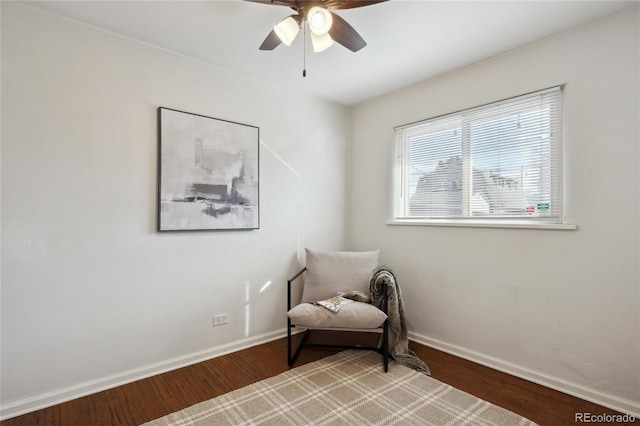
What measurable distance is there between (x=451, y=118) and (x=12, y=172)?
3330 mm

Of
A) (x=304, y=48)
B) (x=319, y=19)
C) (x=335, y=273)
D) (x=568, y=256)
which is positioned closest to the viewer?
(x=319, y=19)

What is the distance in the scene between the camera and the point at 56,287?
211cm

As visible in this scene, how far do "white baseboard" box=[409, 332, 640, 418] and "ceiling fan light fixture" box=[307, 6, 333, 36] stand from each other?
272 cm

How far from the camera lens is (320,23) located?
167 centimetres

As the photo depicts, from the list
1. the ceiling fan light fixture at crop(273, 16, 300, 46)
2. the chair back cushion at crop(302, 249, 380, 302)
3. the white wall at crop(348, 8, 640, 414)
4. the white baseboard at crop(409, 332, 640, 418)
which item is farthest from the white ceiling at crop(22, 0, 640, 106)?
the white baseboard at crop(409, 332, 640, 418)

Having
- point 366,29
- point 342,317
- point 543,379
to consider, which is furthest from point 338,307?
point 366,29

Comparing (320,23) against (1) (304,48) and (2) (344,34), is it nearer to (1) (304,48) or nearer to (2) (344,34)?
(2) (344,34)

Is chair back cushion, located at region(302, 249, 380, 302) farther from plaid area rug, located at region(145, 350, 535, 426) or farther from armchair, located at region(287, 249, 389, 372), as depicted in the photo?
plaid area rug, located at region(145, 350, 535, 426)

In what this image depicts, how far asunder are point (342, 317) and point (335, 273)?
61 centimetres

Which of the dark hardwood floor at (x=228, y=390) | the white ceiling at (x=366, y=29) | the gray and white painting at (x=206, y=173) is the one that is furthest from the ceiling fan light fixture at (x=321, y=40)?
the dark hardwood floor at (x=228, y=390)

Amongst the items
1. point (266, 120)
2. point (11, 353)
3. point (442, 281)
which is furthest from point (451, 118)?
point (11, 353)

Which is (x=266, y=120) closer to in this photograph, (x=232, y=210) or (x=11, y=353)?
(x=232, y=210)

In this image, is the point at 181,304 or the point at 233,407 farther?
the point at 181,304

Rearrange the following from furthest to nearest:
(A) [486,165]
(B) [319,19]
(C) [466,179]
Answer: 1. (C) [466,179]
2. (A) [486,165]
3. (B) [319,19]
